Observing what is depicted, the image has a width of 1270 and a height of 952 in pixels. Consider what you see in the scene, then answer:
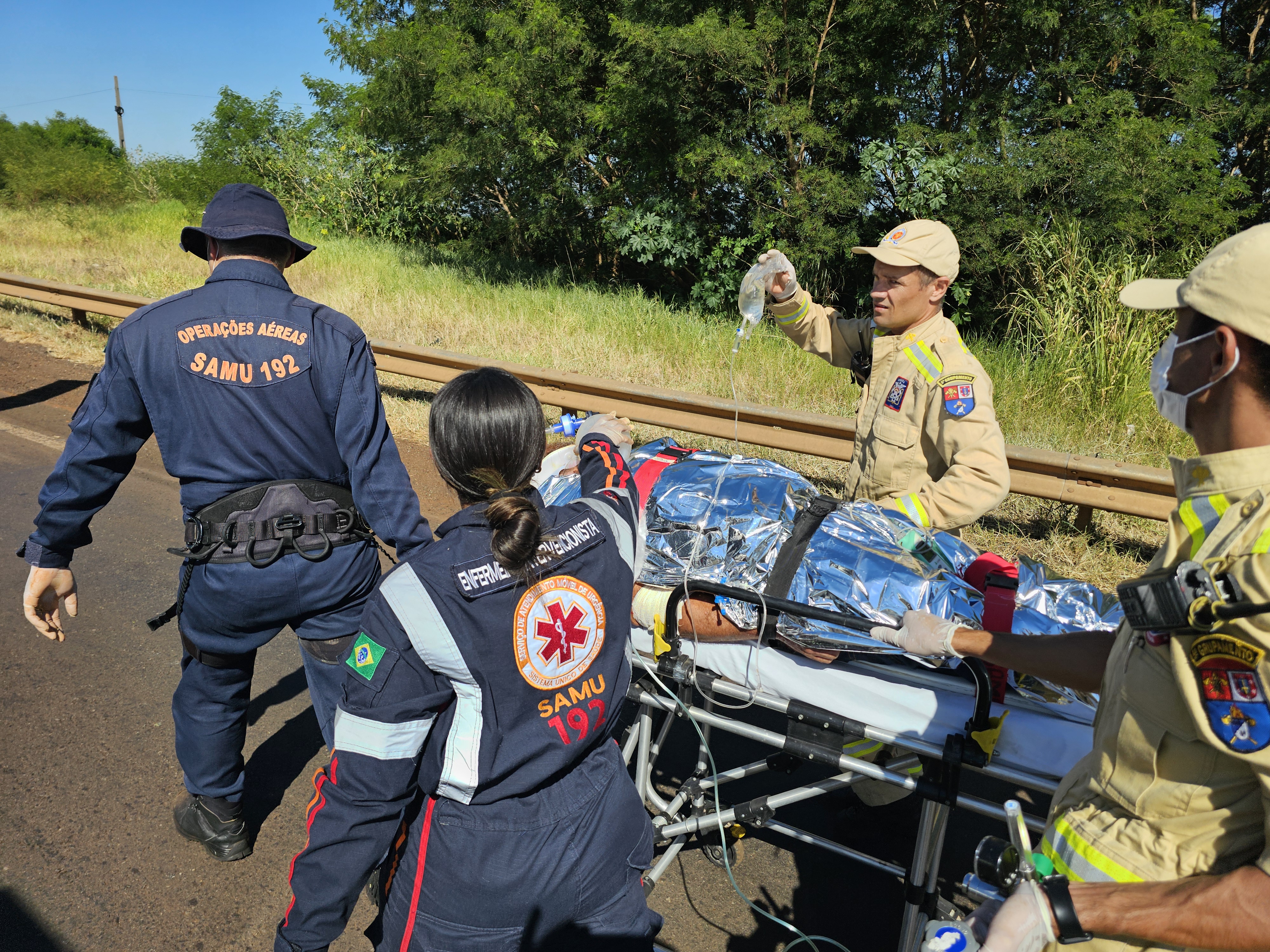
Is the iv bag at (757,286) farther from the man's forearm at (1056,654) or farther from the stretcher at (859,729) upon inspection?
the man's forearm at (1056,654)

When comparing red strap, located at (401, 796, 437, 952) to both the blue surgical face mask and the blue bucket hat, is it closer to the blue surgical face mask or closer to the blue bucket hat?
the blue surgical face mask

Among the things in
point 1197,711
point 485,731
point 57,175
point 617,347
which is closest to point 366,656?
point 485,731

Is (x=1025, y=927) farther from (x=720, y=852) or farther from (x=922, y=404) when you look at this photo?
(x=922, y=404)

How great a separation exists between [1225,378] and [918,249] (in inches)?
72.8

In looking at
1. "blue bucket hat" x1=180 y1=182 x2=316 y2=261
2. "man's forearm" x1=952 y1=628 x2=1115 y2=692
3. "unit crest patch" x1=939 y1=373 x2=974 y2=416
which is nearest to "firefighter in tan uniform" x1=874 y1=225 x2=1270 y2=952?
"man's forearm" x1=952 y1=628 x2=1115 y2=692

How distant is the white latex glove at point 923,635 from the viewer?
6.72 feet

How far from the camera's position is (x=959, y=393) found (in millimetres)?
2896

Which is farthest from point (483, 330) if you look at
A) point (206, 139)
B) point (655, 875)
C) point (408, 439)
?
point (206, 139)

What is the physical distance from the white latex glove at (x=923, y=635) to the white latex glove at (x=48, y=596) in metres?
2.42

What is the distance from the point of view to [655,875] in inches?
102

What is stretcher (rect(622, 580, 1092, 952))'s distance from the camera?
2.14 meters

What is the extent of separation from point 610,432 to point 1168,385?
1.35 metres

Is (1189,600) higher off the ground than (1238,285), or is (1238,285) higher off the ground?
(1238,285)

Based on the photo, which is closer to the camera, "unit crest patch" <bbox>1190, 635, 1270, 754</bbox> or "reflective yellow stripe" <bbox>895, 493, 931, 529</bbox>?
"unit crest patch" <bbox>1190, 635, 1270, 754</bbox>
